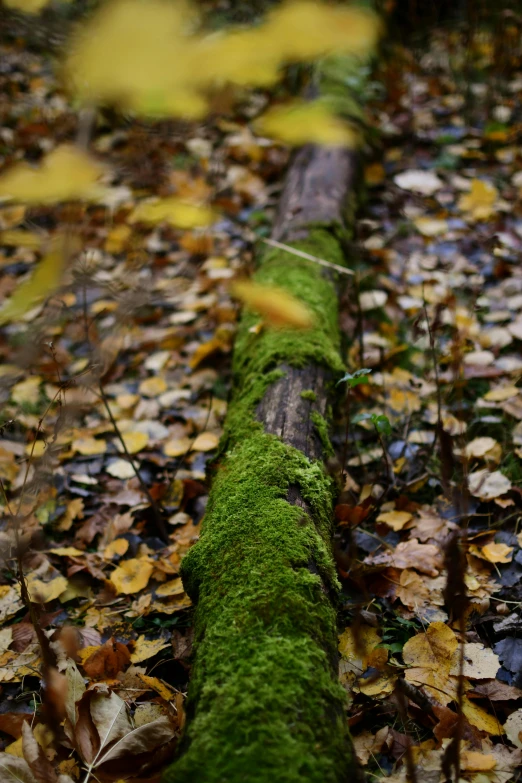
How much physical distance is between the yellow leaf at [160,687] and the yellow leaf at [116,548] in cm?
49

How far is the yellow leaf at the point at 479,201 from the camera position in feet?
10.4

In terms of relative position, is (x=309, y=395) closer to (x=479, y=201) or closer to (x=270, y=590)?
(x=270, y=590)

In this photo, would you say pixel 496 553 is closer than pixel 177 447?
Yes

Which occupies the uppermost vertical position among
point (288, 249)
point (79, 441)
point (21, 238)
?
point (21, 238)

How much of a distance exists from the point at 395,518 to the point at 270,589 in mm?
755

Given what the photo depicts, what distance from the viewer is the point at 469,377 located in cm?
228

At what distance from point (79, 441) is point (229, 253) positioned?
5.25 ft

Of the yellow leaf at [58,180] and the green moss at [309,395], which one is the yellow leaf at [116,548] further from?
the yellow leaf at [58,180]

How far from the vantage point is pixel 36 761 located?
1.09 metres

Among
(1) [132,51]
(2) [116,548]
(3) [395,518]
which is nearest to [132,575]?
(2) [116,548]

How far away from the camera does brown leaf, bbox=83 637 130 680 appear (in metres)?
1.43

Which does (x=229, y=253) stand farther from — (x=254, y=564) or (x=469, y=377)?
(x=254, y=564)

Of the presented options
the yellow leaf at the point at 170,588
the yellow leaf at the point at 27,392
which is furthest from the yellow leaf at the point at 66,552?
the yellow leaf at the point at 27,392

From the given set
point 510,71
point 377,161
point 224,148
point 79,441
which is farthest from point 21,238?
point 510,71
